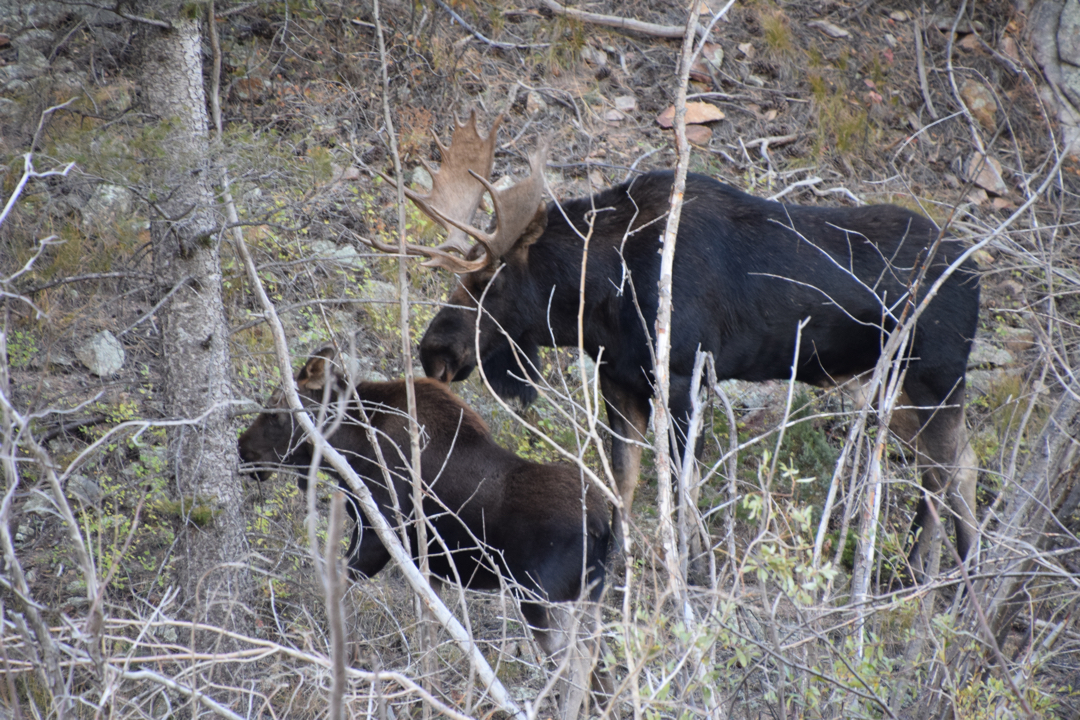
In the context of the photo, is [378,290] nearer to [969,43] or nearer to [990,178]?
[990,178]

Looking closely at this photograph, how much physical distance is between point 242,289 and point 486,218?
1.92 m

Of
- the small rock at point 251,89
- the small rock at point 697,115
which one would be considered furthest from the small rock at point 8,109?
the small rock at point 697,115

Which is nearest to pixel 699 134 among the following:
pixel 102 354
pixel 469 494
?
pixel 469 494

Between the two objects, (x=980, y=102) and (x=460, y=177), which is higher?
(x=980, y=102)

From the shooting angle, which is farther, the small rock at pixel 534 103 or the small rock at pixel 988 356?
the small rock at pixel 534 103

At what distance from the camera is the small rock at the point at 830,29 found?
9.69 m

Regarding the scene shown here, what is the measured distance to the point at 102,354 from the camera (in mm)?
6027

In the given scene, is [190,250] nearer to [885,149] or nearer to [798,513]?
[798,513]

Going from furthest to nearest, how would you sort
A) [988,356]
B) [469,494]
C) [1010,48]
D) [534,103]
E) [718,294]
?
1. [1010,48]
2. [534,103]
3. [988,356]
4. [718,294]
5. [469,494]

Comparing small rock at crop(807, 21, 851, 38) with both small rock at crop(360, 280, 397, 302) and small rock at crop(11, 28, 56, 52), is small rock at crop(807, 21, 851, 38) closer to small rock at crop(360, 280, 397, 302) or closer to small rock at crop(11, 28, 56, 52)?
small rock at crop(360, 280, 397, 302)

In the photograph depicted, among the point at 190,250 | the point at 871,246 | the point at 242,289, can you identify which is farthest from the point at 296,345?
the point at 871,246

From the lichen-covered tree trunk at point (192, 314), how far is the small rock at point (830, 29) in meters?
7.46

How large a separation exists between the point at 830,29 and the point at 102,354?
777cm

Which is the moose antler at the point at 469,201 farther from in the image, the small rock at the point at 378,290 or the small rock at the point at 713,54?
the small rock at the point at 713,54
